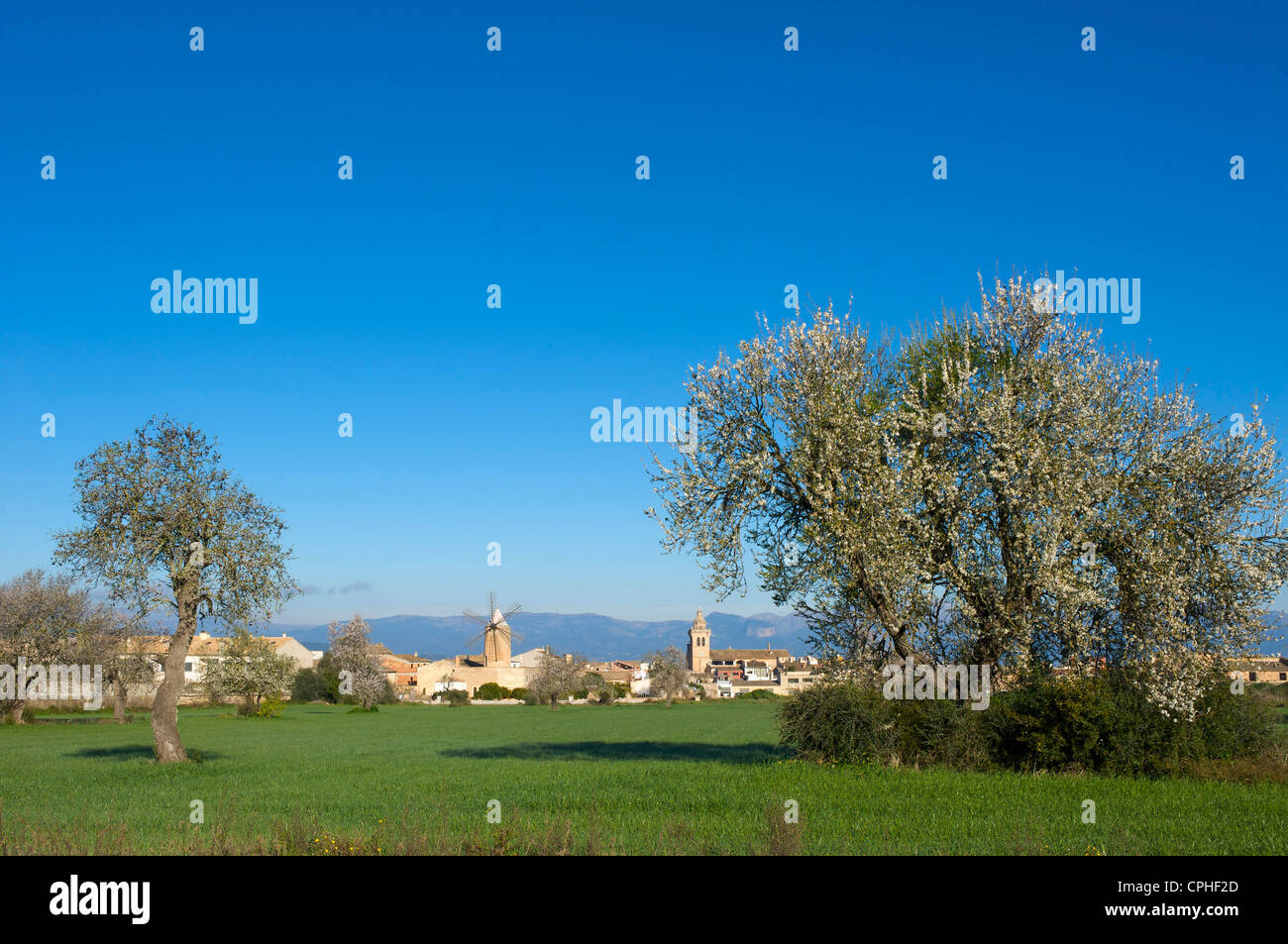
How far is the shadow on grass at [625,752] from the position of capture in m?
36.2

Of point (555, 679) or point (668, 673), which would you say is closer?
point (555, 679)

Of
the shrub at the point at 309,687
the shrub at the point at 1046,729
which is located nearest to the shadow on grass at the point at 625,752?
the shrub at the point at 1046,729

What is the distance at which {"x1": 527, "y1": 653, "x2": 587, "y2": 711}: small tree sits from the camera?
126312 millimetres

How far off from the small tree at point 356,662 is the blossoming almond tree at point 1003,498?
9960 centimetres

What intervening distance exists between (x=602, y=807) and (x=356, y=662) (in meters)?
118

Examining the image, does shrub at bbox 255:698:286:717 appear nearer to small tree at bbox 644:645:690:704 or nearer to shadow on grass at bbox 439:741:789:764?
shadow on grass at bbox 439:741:789:764

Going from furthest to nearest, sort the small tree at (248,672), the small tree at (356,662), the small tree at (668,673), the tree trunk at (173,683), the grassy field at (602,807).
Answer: the small tree at (668,673)
the small tree at (356,662)
the small tree at (248,672)
the tree trunk at (173,683)
the grassy field at (602,807)

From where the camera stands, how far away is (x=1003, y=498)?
25.7m

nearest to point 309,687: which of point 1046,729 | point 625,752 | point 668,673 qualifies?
point 668,673

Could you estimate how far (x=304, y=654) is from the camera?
174 metres

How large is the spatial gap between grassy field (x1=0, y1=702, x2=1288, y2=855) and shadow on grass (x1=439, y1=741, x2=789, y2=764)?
0.48 metres
